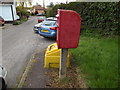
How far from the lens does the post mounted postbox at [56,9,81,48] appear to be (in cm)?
Answer: 344

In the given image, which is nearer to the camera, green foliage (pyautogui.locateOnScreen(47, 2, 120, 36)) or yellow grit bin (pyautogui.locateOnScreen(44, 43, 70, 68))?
yellow grit bin (pyautogui.locateOnScreen(44, 43, 70, 68))

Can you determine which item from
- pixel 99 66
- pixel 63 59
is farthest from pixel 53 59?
pixel 99 66

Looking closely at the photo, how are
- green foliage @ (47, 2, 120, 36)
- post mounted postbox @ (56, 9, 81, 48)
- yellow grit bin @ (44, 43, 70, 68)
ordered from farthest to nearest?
green foliage @ (47, 2, 120, 36) < yellow grit bin @ (44, 43, 70, 68) < post mounted postbox @ (56, 9, 81, 48)

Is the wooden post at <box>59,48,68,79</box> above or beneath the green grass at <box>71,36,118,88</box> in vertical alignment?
above

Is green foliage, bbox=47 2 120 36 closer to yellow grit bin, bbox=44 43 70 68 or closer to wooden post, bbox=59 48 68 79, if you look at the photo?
yellow grit bin, bbox=44 43 70 68

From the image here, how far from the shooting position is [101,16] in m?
9.33

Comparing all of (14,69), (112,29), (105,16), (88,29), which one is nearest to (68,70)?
(14,69)

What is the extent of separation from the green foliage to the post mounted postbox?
5544 mm

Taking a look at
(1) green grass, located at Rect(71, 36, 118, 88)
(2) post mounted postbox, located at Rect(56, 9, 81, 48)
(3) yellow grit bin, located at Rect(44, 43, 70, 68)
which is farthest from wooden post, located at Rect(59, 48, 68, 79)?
(3) yellow grit bin, located at Rect(44, 43, 70, 68)

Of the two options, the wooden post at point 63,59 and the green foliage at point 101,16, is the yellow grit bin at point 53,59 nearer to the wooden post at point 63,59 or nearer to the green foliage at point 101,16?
the wooden post at point 63,59

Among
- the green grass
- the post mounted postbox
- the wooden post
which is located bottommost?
the green grass

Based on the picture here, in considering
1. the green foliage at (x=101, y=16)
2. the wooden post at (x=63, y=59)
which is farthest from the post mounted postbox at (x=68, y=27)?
the green foliage at (x=101, y=16)

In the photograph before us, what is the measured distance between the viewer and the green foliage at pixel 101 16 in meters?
8.45

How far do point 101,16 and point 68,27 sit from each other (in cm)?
647
